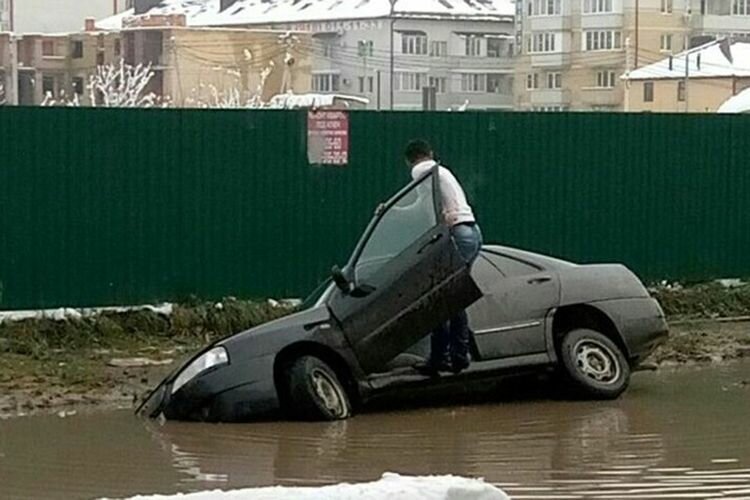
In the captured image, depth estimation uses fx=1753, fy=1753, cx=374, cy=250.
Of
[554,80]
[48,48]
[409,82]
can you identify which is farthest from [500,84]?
[48,48]

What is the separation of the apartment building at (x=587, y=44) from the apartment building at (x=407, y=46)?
100 centimetres

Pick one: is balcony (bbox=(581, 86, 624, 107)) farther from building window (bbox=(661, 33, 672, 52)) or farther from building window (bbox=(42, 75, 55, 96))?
building window (bbox=(42, 75, 55, 96))

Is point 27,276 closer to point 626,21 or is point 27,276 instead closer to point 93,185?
point 93,185

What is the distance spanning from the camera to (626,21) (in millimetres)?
69938

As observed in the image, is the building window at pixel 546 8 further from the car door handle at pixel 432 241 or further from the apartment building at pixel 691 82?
the car door handle at pixel 432 241

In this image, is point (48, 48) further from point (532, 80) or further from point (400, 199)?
point (400, 199)

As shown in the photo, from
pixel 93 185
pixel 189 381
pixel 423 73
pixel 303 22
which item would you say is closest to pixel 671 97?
Answer: pixel 423 73

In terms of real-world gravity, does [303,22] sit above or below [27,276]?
above

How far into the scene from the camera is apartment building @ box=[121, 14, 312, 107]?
59000 millimetres

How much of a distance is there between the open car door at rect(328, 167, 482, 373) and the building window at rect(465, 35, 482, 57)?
191 ft

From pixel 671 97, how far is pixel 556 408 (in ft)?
146

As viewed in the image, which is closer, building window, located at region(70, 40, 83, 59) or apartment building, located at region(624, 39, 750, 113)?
apartment building, located at region(624, 39, 750, 113)

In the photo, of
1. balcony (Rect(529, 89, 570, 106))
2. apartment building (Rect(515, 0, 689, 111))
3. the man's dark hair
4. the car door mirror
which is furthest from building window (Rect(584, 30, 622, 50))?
the car door mirror

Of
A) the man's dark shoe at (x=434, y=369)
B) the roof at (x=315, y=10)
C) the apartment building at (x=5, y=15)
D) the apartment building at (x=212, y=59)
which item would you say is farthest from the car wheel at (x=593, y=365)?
the roof at (x=315, y=10)
